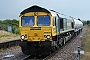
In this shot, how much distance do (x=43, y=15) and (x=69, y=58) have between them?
325cm

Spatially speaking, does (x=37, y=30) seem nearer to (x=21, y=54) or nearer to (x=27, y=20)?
(x=27, y=20)

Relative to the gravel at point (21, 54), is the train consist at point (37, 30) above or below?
above

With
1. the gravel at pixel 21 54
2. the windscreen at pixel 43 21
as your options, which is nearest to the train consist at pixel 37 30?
the windscreen at pixel 43 21

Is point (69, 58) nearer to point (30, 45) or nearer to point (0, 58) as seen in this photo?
point (30, 45)

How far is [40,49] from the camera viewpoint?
14.4 meters

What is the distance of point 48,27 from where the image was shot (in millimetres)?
14195

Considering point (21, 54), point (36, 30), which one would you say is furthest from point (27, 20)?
point (21, 54)

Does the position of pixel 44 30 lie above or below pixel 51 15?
below

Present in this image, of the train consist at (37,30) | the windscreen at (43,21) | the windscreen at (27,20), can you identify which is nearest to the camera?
the train consist at (37,30)

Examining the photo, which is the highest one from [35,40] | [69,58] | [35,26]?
[35,26]

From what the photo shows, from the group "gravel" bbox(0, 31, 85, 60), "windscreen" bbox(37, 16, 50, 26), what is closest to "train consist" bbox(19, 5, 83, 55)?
"windscreen" bbox(37, 16, 50, 26)

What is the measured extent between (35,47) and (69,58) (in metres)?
2.30

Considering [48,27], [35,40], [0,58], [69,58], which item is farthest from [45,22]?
[0,58]

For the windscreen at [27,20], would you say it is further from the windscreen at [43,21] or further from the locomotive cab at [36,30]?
the windscreen at [43,21]
